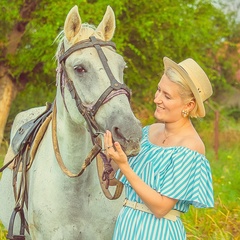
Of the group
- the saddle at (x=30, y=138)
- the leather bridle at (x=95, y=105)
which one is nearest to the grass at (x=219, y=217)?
the saddle at (x=30, y=138)

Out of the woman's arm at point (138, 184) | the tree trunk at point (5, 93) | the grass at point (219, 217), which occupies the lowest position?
the grass at point (219, 217)

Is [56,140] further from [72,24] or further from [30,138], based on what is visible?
[72,24]

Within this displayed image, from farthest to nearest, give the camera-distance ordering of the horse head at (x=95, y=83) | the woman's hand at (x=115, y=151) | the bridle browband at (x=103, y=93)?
the bridle browband at (x=103, y=93) < the horse head at (x=95, y=83) < the woman's hand at (x=115, y=151)

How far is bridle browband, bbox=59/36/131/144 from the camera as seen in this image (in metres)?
3.60

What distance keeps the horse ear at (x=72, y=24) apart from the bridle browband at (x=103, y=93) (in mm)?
97

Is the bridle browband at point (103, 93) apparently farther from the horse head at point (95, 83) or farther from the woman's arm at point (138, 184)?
the woman's arm at point (138, 184)

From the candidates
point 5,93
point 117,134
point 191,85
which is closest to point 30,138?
point 117,134

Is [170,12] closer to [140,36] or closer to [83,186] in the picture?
[140,36]

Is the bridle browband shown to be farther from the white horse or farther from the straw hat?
the straw hat

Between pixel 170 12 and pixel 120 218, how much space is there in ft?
38.4

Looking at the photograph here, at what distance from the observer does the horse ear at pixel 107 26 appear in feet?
13.4

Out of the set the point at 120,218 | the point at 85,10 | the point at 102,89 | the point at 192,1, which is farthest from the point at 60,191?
the point at 192,1

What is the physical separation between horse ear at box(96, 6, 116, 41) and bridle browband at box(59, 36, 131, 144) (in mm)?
144

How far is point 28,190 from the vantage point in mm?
4410
